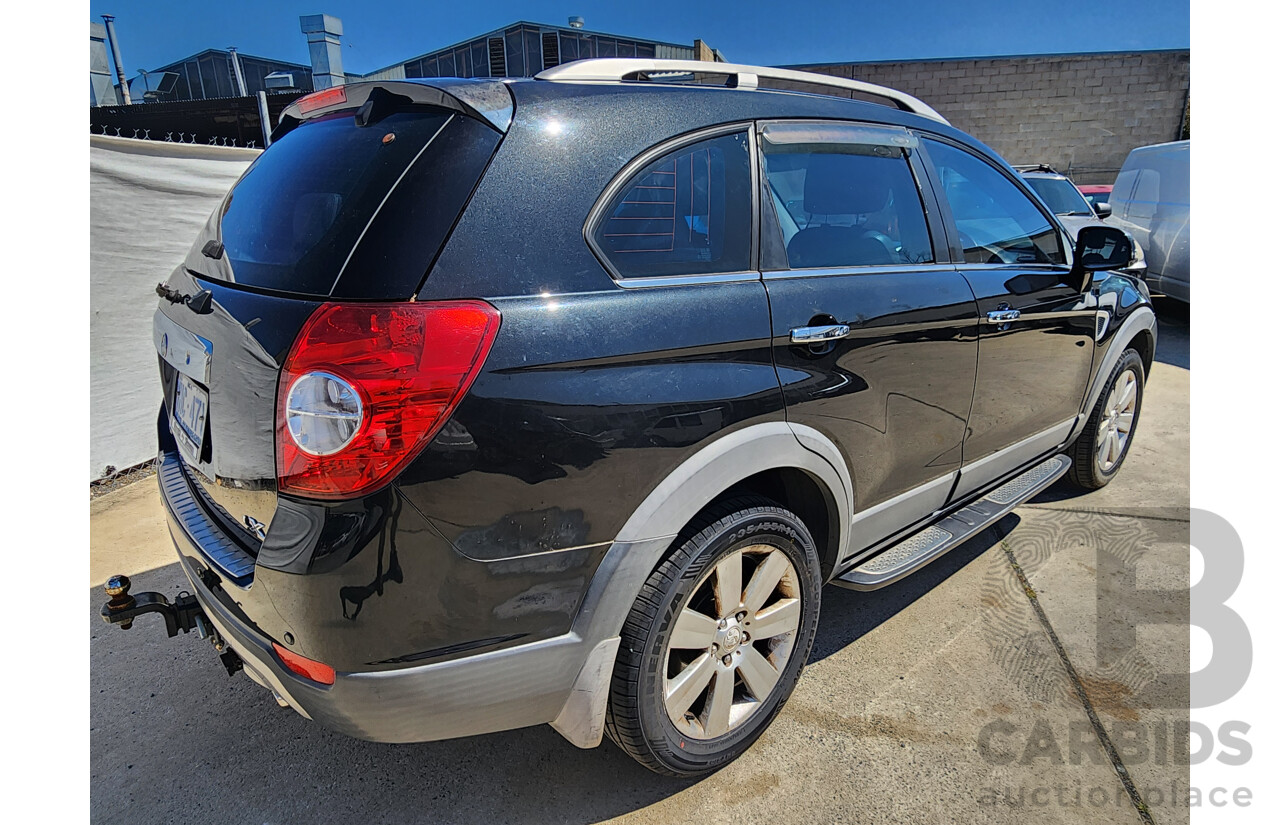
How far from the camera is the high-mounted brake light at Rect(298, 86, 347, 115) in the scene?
6.32ft

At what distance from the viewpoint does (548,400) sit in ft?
4.96

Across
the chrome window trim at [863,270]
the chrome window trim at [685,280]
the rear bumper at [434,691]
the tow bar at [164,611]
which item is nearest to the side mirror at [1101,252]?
the chrome window trim at [863,270]

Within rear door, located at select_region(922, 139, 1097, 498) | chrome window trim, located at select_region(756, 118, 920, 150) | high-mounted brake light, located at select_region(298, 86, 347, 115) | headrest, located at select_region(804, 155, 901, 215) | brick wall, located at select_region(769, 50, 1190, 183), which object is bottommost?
rear door, located at select_region(922, 139, 1097, 498)

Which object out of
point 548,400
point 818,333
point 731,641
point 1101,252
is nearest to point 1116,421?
point 1101,252

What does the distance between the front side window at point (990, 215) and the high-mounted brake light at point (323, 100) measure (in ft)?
6.67

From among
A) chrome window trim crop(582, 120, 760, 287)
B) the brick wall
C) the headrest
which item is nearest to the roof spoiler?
chrome window trim crop(582, 120, 760, 287)

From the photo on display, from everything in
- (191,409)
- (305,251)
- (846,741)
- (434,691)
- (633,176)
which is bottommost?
(846,741)

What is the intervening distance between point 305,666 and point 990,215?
303cm

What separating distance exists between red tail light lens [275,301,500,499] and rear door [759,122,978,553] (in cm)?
90

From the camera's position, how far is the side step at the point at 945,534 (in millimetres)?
2422

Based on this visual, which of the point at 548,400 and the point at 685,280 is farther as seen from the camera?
the point at 685,280

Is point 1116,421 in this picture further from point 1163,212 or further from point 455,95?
point 1163,212

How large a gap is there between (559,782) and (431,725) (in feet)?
2.21

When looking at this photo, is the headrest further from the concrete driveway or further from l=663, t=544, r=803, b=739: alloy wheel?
the concrete driveway
